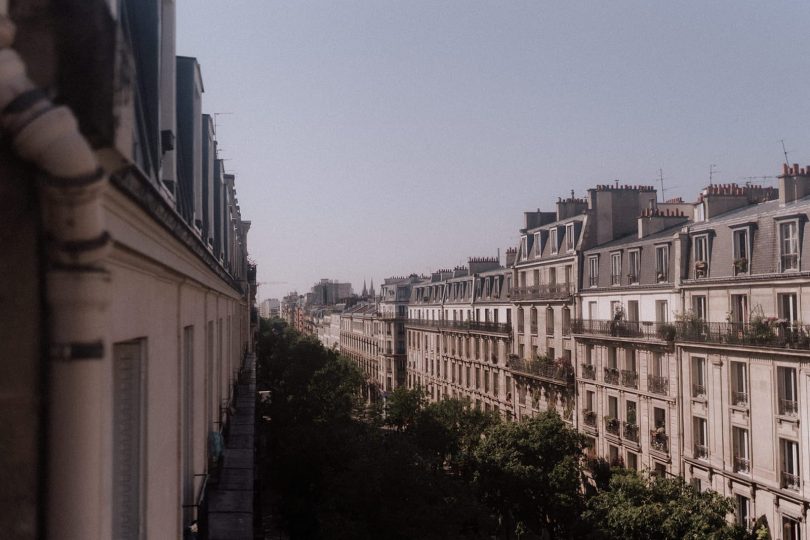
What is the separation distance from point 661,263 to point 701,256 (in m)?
2.63

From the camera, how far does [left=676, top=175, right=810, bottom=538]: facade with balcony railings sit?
917 inches

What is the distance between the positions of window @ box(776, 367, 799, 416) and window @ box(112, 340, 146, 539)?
80.5 feet

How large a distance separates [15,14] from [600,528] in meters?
21.1

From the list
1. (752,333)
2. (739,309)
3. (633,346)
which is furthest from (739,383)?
(633,346)

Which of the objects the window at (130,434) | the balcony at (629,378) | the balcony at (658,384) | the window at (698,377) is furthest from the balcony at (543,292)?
the window at (130,434)

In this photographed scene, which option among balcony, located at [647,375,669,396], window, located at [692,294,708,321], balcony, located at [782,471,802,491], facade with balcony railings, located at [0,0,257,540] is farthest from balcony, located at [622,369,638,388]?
facade with balcony railings, located at [0,0,257,540]

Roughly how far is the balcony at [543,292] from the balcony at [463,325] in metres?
3.43

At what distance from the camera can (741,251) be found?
26500 millimetres

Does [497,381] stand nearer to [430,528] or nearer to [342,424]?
[342,424]

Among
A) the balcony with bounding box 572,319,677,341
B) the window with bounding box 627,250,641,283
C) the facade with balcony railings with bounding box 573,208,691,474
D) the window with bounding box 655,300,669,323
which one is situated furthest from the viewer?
the window with bounding box 627,250,641,283

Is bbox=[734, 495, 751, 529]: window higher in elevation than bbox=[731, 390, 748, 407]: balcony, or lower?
lower

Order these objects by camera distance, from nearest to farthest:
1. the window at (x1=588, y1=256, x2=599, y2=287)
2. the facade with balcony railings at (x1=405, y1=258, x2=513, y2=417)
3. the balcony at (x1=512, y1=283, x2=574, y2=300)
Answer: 1. the window at (x1=588, y1=256, x2=599, y2=287)
2. the balcony at (x1=512, y1=283, x2=574, y2=300)
3. the facade with balcony railings at (x1=405, y1=258, x2=513, y2=417)

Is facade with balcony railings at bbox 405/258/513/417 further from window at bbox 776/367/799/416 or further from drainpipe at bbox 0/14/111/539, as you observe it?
drainpipe at bbox 0/14/111/539

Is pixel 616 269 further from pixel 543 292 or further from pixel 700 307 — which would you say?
pixel 543 292
